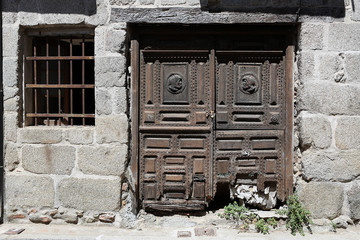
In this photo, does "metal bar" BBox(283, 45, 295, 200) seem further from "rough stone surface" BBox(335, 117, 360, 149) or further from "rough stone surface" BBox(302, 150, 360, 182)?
"rough stone surface" BBox(335, 117, 360, 149)

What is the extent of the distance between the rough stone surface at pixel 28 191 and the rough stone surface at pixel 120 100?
1.05 m

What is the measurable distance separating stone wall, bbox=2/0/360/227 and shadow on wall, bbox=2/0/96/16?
0.03 feet

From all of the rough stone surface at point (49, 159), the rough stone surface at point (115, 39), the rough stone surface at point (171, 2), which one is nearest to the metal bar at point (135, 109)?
the rough stone surface at point (115, 39)

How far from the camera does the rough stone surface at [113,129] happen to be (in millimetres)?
3355

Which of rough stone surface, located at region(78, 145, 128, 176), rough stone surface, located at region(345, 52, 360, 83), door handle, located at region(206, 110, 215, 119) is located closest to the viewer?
rough stone surface, located at region(345, 52, 360, 83)

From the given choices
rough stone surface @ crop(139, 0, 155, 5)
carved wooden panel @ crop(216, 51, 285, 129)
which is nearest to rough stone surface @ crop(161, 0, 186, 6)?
rough stone surface @ crop(139, 0, 155, 5)

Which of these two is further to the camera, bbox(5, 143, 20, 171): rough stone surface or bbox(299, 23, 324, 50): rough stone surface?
bbox(5, 143, 20, 171): rough stone surface

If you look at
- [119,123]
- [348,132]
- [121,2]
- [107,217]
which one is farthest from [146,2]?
[348,132]

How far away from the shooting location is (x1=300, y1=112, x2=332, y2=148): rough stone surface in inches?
129

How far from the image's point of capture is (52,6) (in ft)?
11.1

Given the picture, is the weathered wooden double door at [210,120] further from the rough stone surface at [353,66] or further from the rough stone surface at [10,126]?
the rough stone surface at [10,126]

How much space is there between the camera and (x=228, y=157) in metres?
3.52

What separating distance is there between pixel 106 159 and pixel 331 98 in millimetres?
2398

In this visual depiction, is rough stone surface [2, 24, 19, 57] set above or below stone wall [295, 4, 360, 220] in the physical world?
above
